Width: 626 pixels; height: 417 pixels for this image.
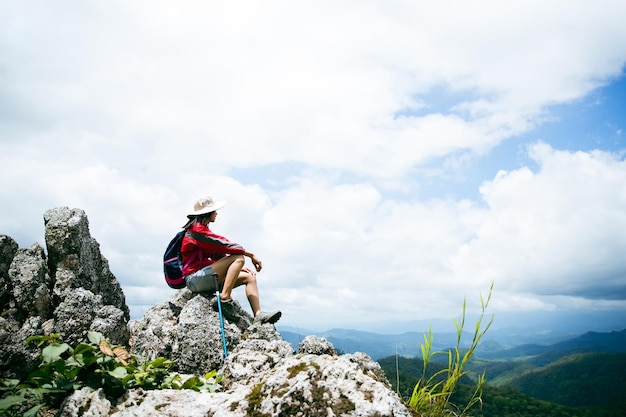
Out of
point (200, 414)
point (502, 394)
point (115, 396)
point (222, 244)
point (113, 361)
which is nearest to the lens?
point (200, 414)

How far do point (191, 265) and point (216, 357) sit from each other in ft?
9.17

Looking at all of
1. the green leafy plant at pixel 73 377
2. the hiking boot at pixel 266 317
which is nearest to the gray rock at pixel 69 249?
the hiking boot at pixel 266 317

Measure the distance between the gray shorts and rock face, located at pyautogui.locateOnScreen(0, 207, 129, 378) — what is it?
1.55 metres

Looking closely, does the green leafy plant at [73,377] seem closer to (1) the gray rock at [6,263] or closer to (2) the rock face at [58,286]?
(2) the rock face at [58,286]

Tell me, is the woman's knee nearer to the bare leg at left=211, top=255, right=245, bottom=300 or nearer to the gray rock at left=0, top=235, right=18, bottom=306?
the bare leg at left=211, top=255, right=245, bottom=300

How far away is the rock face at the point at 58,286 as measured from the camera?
798 centimetres

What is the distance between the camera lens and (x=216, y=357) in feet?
24.1

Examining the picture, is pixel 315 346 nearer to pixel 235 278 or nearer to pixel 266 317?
pixel 266 317

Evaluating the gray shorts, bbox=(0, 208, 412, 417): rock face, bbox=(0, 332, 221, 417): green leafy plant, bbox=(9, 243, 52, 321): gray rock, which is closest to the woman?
the gray shorts

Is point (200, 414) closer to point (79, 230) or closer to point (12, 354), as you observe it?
point (12, 354)

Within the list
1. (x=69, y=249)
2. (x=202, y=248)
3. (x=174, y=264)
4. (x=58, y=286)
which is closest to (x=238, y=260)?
(x=202, y=248)

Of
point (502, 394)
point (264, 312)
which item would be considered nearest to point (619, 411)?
point (502, 394)

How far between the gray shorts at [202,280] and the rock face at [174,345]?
0.27 metres

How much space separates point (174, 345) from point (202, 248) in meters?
2.42
